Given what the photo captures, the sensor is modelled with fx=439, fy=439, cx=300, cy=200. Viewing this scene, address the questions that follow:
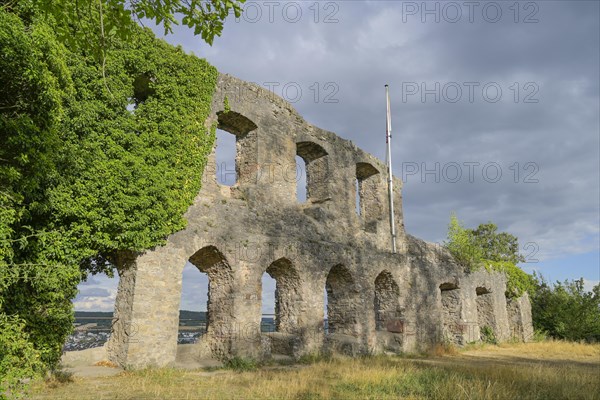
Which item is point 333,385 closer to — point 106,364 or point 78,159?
point 106,364

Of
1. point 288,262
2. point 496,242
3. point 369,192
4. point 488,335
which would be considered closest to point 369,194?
point 369,192

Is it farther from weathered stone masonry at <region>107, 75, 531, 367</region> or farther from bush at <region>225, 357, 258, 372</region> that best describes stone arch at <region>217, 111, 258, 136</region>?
bush at <region>225, 357, 258, 372</region>

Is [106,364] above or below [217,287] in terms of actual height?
below

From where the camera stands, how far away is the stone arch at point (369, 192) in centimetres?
1743

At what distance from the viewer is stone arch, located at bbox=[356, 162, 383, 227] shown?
57.2 ft

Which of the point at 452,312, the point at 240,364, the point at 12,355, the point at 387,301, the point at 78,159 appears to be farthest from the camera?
the point at 452,312

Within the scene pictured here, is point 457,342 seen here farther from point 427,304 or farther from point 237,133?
point 237,133

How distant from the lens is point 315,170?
15.3 meters

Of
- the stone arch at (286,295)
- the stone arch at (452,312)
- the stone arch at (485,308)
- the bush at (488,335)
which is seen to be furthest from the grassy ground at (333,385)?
the stone arch at (485,308)

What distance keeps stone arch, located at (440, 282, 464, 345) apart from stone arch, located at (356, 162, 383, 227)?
4539mm

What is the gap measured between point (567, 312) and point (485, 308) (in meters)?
4.93

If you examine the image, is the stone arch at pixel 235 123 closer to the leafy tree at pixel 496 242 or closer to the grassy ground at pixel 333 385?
the grassy ground at pixel 333 385

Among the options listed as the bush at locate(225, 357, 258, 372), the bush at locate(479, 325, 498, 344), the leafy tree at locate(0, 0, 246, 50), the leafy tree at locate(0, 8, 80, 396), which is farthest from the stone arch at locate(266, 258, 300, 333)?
the bush at locate(479, 325, 498, 344)

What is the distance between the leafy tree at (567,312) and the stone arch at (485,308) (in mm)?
4364
